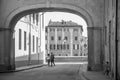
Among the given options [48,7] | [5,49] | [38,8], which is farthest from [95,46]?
[5,49]

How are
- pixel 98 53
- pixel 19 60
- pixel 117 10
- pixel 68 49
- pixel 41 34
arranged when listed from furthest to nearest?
pixel 68 49 < pixel 41 34 < pixel 19 60 < pixel 98 53 < pixel 117 10

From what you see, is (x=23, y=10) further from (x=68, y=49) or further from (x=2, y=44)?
(x=68, y=49)

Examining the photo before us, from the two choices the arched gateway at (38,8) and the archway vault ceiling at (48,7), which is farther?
the archway vault ceiling at (48,7)

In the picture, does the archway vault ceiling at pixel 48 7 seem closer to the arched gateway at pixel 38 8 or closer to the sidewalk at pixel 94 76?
the arched gateway at pixel 38 8

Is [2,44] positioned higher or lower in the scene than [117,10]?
lower

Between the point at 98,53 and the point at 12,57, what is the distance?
6.78 metres

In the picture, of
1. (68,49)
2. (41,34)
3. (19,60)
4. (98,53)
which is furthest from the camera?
(68,49)

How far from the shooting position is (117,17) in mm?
16391

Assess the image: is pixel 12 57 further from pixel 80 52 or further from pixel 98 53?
pixel 80 52

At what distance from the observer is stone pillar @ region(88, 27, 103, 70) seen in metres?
24.6

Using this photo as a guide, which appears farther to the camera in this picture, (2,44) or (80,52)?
(80,52)

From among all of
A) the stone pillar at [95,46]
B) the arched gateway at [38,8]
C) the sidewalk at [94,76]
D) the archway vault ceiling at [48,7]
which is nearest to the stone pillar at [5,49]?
the arched gateway at [38,8]

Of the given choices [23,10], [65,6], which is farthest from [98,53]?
[23,10]

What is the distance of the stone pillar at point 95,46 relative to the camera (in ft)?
80.8
